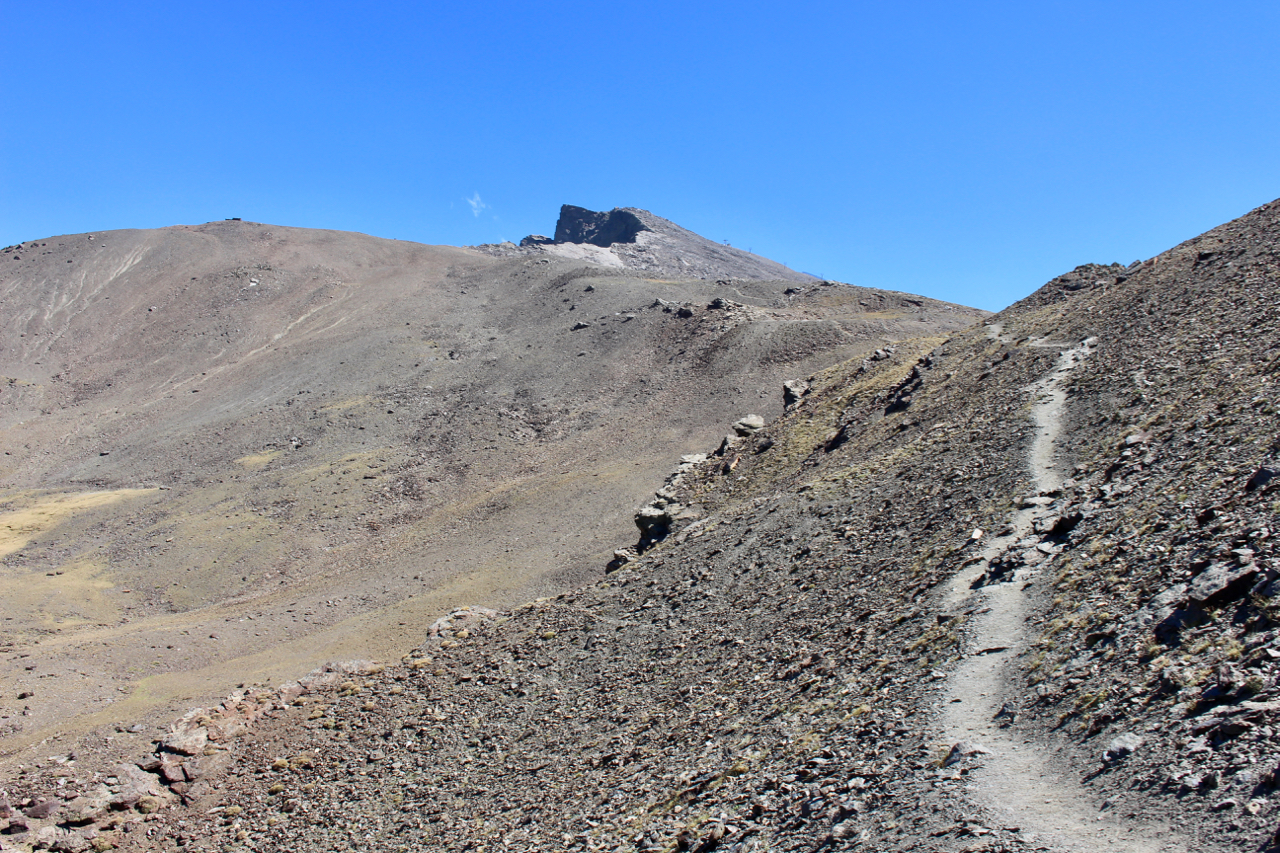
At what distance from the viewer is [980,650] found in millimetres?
9711

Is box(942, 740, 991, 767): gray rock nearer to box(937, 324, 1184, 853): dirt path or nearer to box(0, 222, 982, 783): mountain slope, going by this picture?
box(937, 324, 1184, 853): dirt path

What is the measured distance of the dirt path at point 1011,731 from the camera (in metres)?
6.08

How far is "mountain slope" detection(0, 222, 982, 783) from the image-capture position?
76.8 feet

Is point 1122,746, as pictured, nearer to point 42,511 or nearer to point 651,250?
point 42,511

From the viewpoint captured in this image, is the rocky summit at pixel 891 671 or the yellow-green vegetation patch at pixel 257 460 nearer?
the rocky summit at pixel 891 671

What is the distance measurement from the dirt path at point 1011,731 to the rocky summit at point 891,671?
0.11 feet

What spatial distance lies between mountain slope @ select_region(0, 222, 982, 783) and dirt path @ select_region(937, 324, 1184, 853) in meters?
13.7

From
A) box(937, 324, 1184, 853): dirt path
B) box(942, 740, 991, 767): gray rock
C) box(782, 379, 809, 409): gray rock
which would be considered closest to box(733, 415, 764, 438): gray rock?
box(782, 379, 809, 409): gray rock

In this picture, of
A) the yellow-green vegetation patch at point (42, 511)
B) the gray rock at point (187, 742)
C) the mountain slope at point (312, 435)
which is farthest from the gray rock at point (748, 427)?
the yellow-green vegetation patch at point (42, 511)

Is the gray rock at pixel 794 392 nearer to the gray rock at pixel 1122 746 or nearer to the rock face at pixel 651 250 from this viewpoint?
the gray rock at pixel 1122 746

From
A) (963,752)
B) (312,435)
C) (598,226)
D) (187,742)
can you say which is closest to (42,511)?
(312,435)

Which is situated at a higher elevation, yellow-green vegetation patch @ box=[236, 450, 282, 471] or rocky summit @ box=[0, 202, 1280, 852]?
yellow-green vegetation patch @ box=[236, 450, 282, 471]

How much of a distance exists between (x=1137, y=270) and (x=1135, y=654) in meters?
18.9

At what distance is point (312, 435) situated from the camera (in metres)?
42.9
